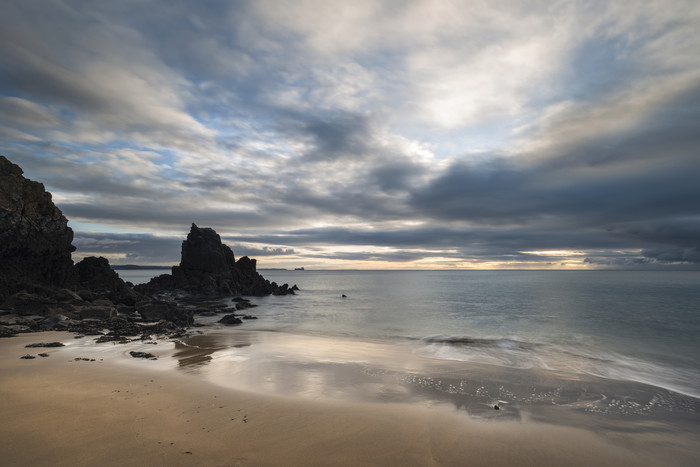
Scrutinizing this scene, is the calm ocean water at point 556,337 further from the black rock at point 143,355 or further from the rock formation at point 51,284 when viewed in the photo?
the black rock at point 143,355

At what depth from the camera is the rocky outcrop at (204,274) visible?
59.9 m

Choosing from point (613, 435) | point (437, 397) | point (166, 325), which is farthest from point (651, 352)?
point (166, 325)

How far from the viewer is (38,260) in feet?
96.9

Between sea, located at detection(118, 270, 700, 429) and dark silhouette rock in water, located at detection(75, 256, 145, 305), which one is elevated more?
dark silhouette rock in water, located at detection(75, 256, 145, 305)

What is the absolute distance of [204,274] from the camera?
6259 cm

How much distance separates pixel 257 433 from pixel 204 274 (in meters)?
62.6

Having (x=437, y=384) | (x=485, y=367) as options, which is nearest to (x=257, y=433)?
(x=437, y=384)

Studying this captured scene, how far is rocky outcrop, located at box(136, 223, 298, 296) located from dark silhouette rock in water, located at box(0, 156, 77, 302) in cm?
2653

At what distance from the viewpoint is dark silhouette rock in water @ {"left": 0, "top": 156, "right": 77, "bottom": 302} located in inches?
1059

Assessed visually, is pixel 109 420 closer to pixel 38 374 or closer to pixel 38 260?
pixel 38 374

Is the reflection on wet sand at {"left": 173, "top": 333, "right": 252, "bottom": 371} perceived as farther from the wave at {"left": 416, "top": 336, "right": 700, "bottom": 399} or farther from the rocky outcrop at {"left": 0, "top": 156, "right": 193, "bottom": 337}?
the wave at {"left": 416, "top": 336, "right": 700, "bottom": 399}

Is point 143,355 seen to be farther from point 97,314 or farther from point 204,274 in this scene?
point 204,274

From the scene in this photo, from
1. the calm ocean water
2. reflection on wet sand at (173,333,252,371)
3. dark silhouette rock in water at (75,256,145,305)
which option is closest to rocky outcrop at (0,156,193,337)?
dark silhouette rock in water at (75,256,145,305)

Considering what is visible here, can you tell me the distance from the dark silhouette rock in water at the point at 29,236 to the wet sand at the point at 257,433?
85.0 ft
